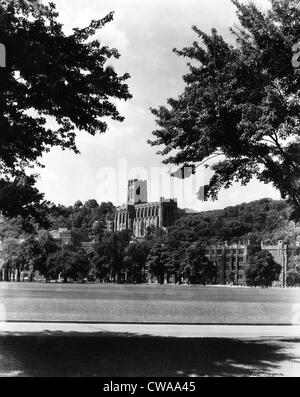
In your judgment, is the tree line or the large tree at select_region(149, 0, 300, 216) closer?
the large tree at select_region(149, 0, 300, 216)

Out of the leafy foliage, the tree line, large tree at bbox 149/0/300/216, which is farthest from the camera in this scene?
the tree line

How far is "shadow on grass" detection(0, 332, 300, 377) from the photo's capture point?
439 inches

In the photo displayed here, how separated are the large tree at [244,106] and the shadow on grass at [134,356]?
531 centimetres

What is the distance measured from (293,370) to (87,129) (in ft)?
25.0

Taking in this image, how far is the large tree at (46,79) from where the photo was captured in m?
11.3

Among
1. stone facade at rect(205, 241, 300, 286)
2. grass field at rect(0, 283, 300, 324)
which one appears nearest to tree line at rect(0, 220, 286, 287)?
stone facade at rect(205, 241, 300, 286)

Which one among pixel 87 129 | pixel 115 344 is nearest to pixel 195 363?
pixel 115 344

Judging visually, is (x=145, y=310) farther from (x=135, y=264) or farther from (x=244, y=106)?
(x=135, y=264)

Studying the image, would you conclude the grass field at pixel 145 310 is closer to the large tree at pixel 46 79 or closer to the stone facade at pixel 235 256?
the large tree at pixel 46 79

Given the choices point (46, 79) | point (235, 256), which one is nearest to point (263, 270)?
point (235, 256)

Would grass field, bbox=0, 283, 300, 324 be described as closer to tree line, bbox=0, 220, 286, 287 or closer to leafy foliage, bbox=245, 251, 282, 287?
tree line, bbox=0, 220, 286, 287

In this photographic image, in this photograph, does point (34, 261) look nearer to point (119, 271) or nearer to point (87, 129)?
point (119, 271)

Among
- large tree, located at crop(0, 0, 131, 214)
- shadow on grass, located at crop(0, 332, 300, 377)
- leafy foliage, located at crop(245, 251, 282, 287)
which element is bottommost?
leafy foliage, located at crop(245, 251, 282, 287)

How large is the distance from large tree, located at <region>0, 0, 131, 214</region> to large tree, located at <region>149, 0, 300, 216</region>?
3.64 m
